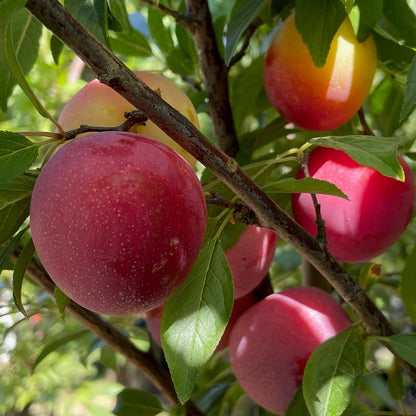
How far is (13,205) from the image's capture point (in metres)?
0.53

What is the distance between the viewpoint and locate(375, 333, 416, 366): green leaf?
61 cm

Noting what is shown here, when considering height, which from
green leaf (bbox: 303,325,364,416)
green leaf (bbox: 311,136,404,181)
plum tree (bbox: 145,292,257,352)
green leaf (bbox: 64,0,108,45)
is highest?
green leaf (bbox: 64,0,108,45)

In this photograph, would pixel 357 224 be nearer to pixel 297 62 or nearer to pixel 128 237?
pixel 297 62

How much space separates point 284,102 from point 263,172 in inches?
3.8

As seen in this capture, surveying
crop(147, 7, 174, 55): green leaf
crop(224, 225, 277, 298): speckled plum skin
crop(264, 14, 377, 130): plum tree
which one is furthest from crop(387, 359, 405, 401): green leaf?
crop(147, 7, 174, 55): green leaf

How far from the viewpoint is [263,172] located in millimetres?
729

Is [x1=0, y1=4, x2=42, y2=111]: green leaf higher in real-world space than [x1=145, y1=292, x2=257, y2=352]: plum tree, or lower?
higher

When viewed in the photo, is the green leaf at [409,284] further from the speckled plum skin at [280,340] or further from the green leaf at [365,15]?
the green leaf at [365,15]

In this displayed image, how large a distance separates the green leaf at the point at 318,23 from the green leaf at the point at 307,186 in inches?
6.5

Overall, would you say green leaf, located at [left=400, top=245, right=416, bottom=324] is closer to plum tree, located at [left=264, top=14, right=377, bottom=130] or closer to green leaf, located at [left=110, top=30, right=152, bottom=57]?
plum tree, located at [left=264, top=14, right=377, bottom=130]

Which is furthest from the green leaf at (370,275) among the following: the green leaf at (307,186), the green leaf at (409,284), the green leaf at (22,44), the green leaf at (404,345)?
the green leaf at (22,44)

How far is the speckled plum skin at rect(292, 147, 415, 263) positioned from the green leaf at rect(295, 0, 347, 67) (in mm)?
130

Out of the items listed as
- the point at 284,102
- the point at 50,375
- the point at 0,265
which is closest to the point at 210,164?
the point at 0,265

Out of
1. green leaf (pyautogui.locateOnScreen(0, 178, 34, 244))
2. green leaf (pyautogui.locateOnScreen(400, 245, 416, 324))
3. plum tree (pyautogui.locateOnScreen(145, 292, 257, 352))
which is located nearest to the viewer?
green leaf (pyautogui.locateOnScreen(0, 178, 34, 244))
